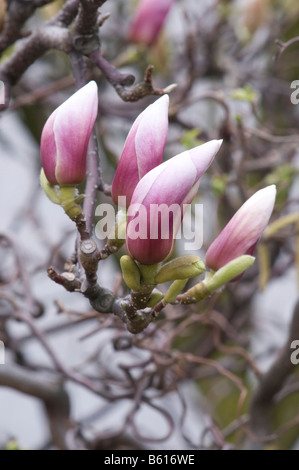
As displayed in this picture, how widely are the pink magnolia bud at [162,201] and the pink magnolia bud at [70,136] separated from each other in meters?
0.04

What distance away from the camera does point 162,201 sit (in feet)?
0.96

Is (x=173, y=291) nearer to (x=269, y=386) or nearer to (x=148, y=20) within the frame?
(x=269, y=386)

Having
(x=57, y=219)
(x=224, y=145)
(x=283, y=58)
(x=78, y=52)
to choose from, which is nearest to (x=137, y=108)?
(x=224, y=145)

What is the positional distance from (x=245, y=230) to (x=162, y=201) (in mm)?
53

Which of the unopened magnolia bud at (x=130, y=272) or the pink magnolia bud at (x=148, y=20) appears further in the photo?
the pink magnolia bud at (x=148, y=20)

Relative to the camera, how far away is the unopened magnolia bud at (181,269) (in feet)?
1.03

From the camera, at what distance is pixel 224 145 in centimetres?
74

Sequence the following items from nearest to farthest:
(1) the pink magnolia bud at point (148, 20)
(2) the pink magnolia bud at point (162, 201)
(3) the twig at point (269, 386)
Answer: (2) the pink magnolia bud at point (162, 201)
(3) the twig at point (269, 386)
(1) the pink magnolia bud at point (148, 20)

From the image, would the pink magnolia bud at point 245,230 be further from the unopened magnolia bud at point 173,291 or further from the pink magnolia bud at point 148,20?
the pink magnolia bud at point 148,20

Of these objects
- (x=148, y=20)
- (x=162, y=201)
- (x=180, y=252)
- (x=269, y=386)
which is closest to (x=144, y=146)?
(x=162, y=201)

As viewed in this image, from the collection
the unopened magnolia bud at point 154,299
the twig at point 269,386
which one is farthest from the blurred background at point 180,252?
the unopened magnolia bud at point 154,299

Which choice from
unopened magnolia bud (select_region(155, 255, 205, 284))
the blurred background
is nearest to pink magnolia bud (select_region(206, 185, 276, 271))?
unopened magnolia bud (select_region(155, 255, 205, 284))
